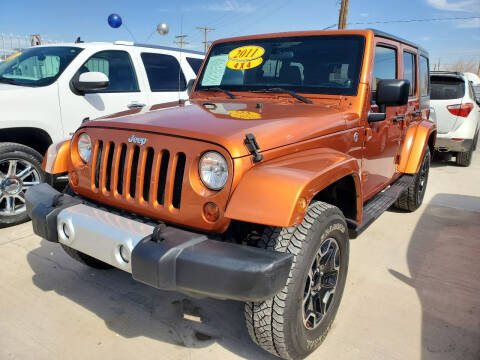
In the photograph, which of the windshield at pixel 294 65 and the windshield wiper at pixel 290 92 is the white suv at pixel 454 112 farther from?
the windshield wiper at pixel 290 92

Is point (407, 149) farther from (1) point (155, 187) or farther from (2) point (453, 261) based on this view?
(1) point (155, 187)

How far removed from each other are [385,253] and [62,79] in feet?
12.4

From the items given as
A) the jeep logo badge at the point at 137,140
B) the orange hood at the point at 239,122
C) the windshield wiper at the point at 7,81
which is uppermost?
the windshield wiper at the point at 7,81

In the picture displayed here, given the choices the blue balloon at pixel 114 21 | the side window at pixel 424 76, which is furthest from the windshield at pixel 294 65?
the blue balloon at pixel 114 21

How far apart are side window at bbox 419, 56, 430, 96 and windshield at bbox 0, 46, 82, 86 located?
12.9 ft

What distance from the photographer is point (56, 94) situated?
417cm

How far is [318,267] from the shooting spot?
2.20m

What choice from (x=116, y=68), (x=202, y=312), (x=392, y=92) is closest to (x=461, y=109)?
(x=392, y=92)

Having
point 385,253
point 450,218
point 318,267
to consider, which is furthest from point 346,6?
point 318,267

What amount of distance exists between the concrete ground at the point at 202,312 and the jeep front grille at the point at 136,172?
2.98 feet

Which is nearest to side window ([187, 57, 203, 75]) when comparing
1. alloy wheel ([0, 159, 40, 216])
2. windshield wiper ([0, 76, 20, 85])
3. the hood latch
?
windshield wiper ([0, 76, 20, 85])

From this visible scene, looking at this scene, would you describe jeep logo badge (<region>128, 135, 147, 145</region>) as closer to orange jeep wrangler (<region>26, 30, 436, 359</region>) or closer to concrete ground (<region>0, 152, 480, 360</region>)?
orange jeep wrangler (<region>26, 30, 436, 359</region>)

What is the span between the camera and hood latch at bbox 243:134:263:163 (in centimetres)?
192

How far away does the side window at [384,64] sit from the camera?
3.06m
